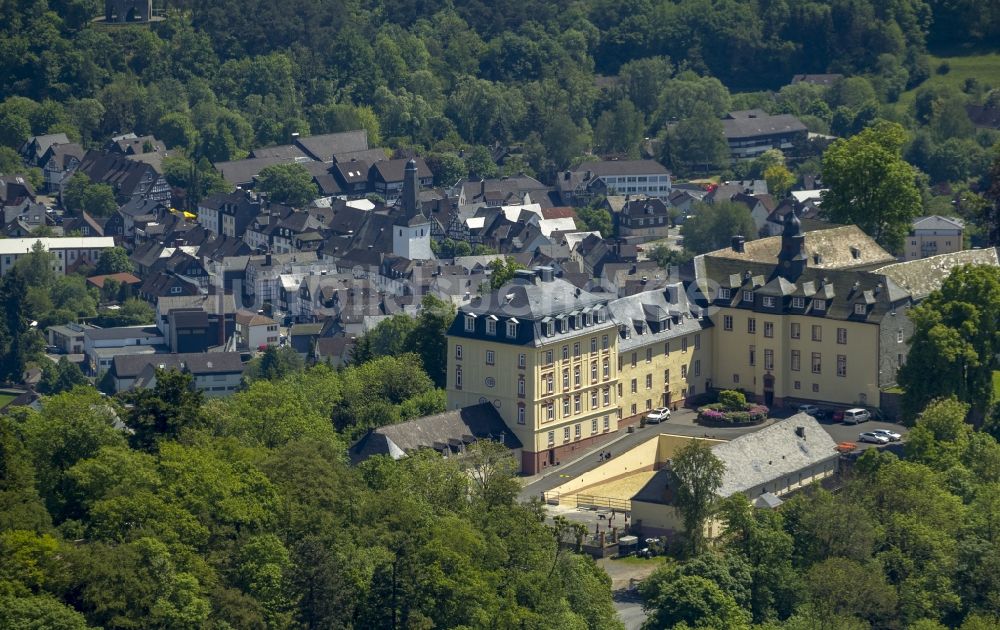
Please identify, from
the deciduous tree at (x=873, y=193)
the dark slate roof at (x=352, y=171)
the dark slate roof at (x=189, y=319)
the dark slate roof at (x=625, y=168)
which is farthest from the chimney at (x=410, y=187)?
the deciduous tree at (x=873, y=193)

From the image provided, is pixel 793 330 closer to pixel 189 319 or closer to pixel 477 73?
pixel 189 319

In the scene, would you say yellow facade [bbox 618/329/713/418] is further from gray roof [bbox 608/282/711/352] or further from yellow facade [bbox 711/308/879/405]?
yellow facade [bbox 711/308/879/405]

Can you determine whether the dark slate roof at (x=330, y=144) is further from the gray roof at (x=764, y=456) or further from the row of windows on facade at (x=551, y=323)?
the gray roof at (x=764, y=456)

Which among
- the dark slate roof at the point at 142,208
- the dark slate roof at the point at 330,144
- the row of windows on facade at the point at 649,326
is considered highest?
the dark slate roof at the point at 330,144

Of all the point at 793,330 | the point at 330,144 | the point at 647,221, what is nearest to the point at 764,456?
the point at 793,330

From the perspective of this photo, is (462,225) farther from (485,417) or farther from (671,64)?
(485,417)
